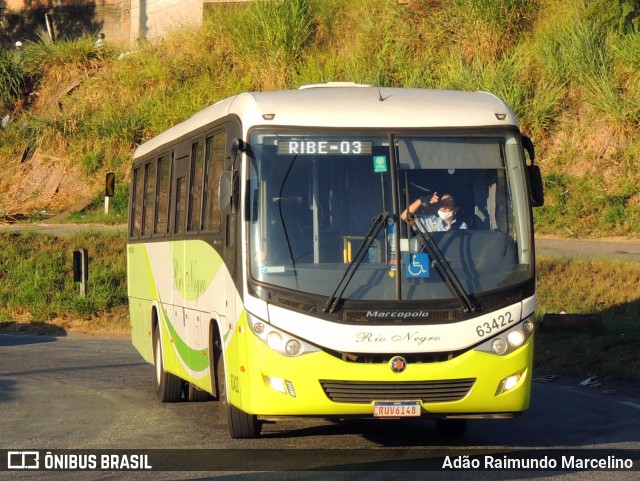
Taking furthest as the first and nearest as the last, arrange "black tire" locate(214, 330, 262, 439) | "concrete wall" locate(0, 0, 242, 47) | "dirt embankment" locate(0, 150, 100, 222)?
"concrete wall" locate(0, 0, 242, 47), "dirt embankment" locate(0, 150, 100, 222), "black tire" locate(214, 330, 262, 439)

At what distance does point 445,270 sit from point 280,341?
4.77 feet

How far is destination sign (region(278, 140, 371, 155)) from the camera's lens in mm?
10461

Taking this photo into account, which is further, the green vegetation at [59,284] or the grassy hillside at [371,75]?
the grassy hillside at [371,75]

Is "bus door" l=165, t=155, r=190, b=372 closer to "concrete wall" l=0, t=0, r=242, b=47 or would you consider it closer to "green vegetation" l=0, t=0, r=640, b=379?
"green vegetation" l=0, t=0, r=640, b=379

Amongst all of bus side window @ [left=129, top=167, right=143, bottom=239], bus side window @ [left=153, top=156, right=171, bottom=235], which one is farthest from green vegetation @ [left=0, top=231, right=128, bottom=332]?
bus side window @ [left=153, top=156, right=171, bottom=235]

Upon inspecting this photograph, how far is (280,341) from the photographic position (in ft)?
32.6

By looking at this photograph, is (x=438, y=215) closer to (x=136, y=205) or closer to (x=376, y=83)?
(x=136, y=205)

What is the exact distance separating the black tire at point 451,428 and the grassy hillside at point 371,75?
15.8m

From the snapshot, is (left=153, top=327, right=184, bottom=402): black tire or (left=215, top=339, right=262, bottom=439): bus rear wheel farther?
(left=153, top=327, right=184, bottom=402): black tire

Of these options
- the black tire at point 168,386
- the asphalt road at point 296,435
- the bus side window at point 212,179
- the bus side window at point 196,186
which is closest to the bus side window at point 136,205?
the asphalt road at point 296,435

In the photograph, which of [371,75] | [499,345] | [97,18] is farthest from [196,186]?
[97,18]

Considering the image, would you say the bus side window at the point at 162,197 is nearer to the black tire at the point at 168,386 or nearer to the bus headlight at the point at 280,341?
the black tire at the point at 168,386

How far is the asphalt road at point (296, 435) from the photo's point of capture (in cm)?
952

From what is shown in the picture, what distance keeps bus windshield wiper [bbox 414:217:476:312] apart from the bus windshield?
0.01m
